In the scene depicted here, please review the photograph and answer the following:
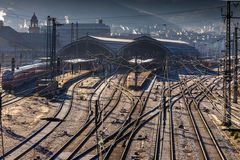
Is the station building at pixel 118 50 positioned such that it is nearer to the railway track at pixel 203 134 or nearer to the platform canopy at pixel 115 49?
the platform canopy at pixel 115 49

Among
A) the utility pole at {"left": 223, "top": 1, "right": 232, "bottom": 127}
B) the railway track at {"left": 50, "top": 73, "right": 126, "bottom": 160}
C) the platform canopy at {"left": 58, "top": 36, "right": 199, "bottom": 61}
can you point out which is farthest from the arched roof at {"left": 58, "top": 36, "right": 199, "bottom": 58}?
the utility pole at {"left": 223, "top": 1, "right": 232, "bottom": 127}

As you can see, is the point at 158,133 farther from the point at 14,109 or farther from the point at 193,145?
the point at 14,109

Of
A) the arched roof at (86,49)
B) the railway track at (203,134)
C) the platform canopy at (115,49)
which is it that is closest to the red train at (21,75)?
the railway track at (203,134)

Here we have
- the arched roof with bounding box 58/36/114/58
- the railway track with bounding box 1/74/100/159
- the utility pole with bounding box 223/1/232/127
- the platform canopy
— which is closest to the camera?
the railway track with bounding box 1/74/100/159

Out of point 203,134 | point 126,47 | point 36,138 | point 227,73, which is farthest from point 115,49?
point 36,138

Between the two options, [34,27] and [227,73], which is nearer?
[227,73]

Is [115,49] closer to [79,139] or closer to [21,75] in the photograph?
[21,75]

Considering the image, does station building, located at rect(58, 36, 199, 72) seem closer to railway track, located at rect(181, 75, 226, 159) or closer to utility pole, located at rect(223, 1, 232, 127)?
railway track, located at rect(181, 75, 226, 159)

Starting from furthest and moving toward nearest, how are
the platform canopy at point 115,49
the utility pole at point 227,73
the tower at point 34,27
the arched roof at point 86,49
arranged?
the tower at point 34,27
the arched roof at point 86,49
the platform canopy at point 115,49
the utility pole at point 227,73
